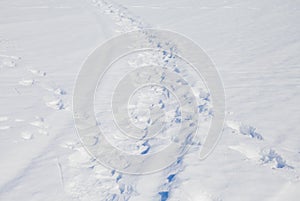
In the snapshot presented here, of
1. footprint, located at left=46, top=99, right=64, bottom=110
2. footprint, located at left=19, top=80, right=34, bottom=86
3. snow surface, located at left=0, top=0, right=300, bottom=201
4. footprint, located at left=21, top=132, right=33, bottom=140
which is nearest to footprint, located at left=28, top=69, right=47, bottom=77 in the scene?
snow surface, located at left=0, top=0, right=300, bottom=201

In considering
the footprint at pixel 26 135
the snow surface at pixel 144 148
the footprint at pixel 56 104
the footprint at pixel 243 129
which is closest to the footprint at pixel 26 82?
the snow surface at pixel 144 148

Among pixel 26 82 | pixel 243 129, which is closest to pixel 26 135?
pixel 26 82

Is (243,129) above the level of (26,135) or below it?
above

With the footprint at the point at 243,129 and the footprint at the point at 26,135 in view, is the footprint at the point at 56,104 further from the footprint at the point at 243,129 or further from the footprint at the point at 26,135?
the footprint at the point at 243,129

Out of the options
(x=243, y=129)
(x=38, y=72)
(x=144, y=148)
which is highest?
(x=243, y=129)

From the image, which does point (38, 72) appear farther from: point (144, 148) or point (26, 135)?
point (144, 148)

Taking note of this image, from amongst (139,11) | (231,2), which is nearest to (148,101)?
(139,11)

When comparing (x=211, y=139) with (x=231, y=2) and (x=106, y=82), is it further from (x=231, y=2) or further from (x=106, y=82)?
(x=231, y=2)

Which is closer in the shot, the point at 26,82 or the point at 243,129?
the point at 243,129

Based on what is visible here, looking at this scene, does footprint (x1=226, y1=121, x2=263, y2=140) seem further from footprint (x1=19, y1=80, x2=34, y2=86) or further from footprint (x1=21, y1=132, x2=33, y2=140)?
footprint (x1=19, y1=80, x2=34, y2=86)
